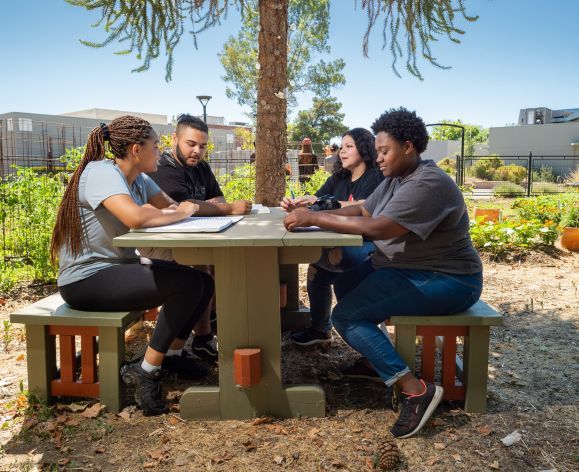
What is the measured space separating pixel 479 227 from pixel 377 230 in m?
4.57

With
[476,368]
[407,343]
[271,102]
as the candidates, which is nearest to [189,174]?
[271,102]

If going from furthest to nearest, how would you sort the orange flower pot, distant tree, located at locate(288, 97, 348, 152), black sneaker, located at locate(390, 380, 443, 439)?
distant tree, located at locate(288, 97, 348, 152)
the orange flower pot
black sneaker, located at locate(390, 380, 443, 439)

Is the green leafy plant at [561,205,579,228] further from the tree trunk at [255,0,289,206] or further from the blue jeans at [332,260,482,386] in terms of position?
the blue jeans at [332,260,482,386]

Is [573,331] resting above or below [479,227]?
below

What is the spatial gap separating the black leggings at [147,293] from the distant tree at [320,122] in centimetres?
3878

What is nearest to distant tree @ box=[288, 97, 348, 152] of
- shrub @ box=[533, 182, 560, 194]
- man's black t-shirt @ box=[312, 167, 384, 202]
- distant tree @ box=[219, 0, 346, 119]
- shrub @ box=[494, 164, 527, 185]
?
distant tree @ box=[219, 0, 346, 119]

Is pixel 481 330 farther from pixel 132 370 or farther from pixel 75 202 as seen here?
pixel 75 202

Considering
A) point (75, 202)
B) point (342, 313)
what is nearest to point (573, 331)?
point (342, 313)

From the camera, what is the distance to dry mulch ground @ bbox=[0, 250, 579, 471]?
223cm

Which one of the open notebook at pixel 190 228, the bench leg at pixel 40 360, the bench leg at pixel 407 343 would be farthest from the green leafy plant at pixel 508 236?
the bench leg at pixel 40 360

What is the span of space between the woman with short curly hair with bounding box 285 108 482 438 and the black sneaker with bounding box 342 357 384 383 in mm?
482

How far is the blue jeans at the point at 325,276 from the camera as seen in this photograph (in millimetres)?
3346

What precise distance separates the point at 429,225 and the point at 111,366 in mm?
1625

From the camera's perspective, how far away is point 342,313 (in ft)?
8.59
